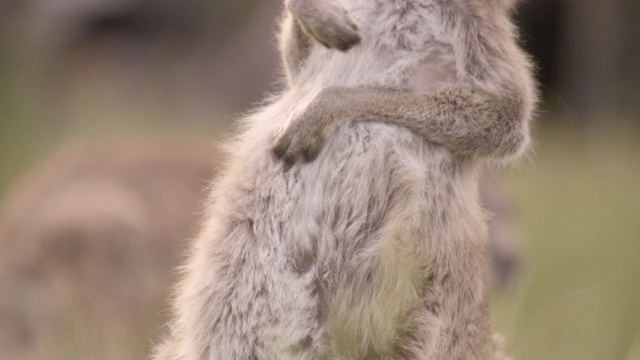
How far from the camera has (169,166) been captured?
198 inches

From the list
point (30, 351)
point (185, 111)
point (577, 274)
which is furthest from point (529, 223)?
point (30, 351)

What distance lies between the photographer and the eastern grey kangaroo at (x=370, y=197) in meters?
2.56

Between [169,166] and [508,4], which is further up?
[508,4]

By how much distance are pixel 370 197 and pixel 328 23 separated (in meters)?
0.37

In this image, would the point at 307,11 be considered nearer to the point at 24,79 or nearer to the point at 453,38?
the point at 453,38

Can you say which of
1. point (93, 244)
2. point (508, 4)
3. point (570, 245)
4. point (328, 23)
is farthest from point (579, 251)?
point (328, 23)

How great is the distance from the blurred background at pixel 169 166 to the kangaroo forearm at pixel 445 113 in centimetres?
123

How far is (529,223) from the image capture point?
594 centimetres

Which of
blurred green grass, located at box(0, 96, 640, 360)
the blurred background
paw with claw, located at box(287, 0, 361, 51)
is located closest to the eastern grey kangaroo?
paw with claw, located at box(287, 0, 361, 51)

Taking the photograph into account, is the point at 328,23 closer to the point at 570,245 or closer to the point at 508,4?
the point at 508,4

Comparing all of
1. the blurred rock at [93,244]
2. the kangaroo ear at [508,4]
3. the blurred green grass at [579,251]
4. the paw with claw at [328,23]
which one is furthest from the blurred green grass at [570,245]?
the paw with claw at [328,23]

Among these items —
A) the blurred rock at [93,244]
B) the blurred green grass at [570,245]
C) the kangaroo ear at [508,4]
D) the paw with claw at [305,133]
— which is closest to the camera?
the paw with claw at [305,133]

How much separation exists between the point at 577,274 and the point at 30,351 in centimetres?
227

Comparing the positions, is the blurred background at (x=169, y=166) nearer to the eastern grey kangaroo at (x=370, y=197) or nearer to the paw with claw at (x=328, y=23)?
the eastern grey kangaroo at (x=370, y=197)
